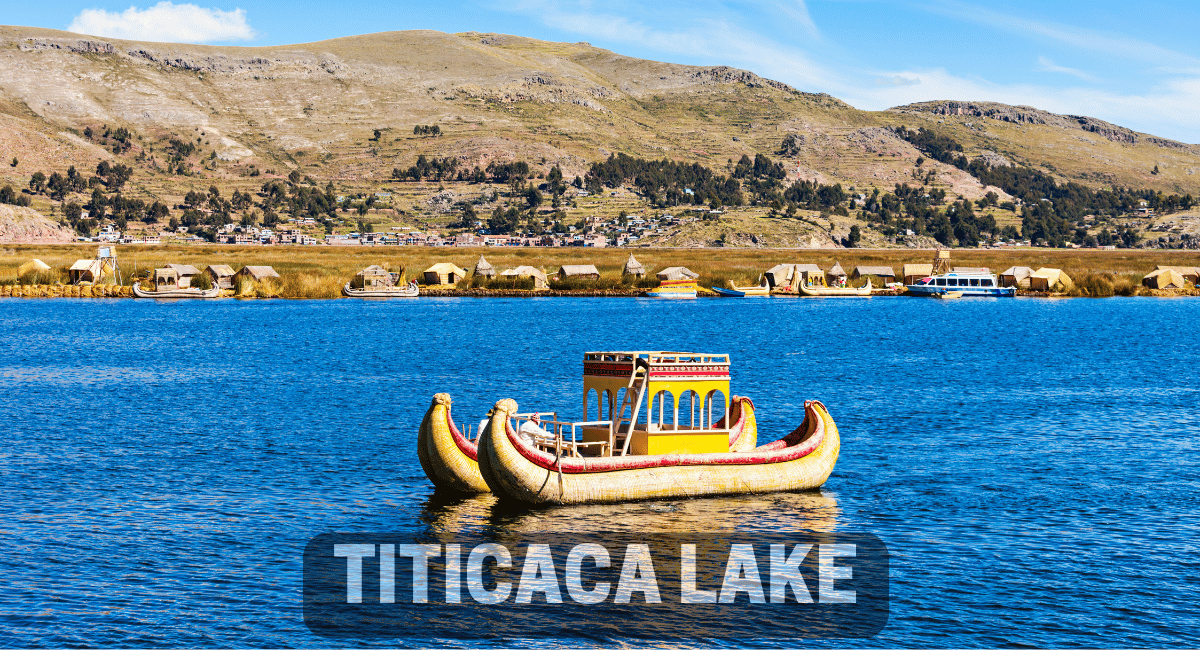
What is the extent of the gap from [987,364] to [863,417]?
30.4 m

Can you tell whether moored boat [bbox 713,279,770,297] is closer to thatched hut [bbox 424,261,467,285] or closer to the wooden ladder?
thatched hut [bbox 424,261,467,285]

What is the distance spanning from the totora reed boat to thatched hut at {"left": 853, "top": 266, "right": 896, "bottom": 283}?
504ft

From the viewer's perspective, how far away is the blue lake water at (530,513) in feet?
81.8

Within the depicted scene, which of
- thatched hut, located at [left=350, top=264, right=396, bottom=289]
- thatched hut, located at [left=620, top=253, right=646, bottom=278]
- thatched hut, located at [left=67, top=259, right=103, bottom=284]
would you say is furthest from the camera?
thatched hut, located at [left=620, top=253, right=646, bottom=278]

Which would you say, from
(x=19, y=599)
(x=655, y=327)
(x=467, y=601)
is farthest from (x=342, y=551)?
(x=655, y=327)

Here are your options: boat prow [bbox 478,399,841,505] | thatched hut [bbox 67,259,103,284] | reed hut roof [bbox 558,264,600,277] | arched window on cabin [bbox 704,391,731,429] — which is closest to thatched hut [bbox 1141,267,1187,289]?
reed hut roof [bbox 558,264,600,277]

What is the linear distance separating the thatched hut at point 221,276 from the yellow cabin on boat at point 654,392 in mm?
134028

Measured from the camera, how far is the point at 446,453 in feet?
113

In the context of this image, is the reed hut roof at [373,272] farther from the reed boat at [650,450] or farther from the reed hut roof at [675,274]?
the reed boat at [650,450]

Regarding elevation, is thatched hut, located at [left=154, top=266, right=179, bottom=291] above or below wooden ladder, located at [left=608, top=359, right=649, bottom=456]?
above

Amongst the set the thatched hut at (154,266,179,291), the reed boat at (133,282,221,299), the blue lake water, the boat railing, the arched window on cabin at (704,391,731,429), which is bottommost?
the blue lake water

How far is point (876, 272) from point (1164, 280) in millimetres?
46517

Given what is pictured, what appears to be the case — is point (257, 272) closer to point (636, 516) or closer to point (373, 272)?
point (373, 272)

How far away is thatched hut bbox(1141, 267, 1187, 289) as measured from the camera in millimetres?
179625
